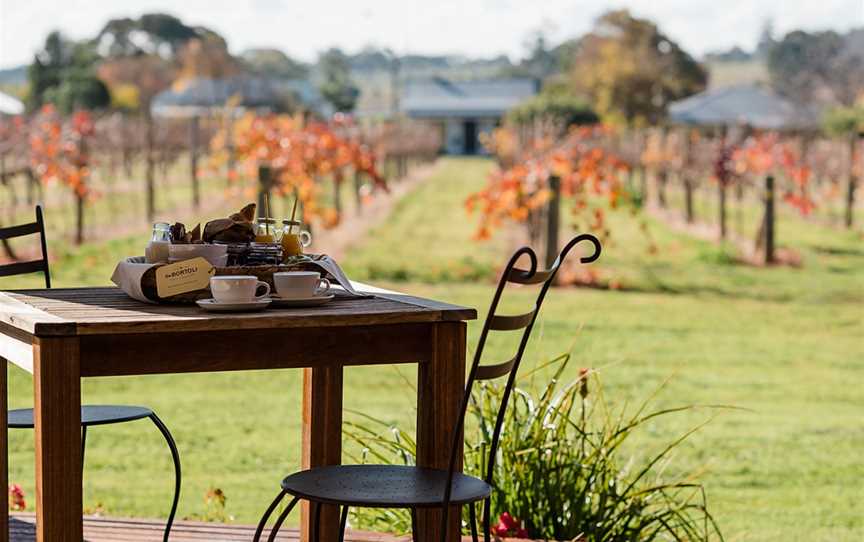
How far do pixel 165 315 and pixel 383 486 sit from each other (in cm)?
56

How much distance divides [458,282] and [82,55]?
163ft

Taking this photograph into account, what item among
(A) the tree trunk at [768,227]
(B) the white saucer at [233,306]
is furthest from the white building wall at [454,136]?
(B) the white saucer at [233,306]

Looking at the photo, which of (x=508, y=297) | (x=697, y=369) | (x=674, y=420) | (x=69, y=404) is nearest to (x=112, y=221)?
(x=508, y=297)

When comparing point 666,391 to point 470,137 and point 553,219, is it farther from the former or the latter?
point 470,137

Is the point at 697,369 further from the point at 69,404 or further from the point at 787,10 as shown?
the point at 787,10

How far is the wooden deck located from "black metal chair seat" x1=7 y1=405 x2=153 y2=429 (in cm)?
38

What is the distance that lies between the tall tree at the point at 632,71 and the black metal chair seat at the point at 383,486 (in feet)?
174

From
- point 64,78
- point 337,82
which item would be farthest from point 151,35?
point 64,78

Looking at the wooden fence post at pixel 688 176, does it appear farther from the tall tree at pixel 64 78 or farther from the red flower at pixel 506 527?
the tall tree at pixel 64 78

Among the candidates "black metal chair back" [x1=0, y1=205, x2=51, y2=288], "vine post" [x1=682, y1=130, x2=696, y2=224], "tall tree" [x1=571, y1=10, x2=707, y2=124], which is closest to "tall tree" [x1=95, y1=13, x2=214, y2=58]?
"tall tree" [x1=571, y1=10, x2=707, y2=124]

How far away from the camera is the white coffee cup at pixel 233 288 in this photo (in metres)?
2.78

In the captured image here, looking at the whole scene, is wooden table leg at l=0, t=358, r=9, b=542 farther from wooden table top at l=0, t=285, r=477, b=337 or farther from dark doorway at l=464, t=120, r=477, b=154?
dark doorway at l=464, t=120, r=477, b=154

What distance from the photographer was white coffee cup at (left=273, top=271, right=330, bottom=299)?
2.90 metres

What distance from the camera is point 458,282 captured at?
41.9 feet
